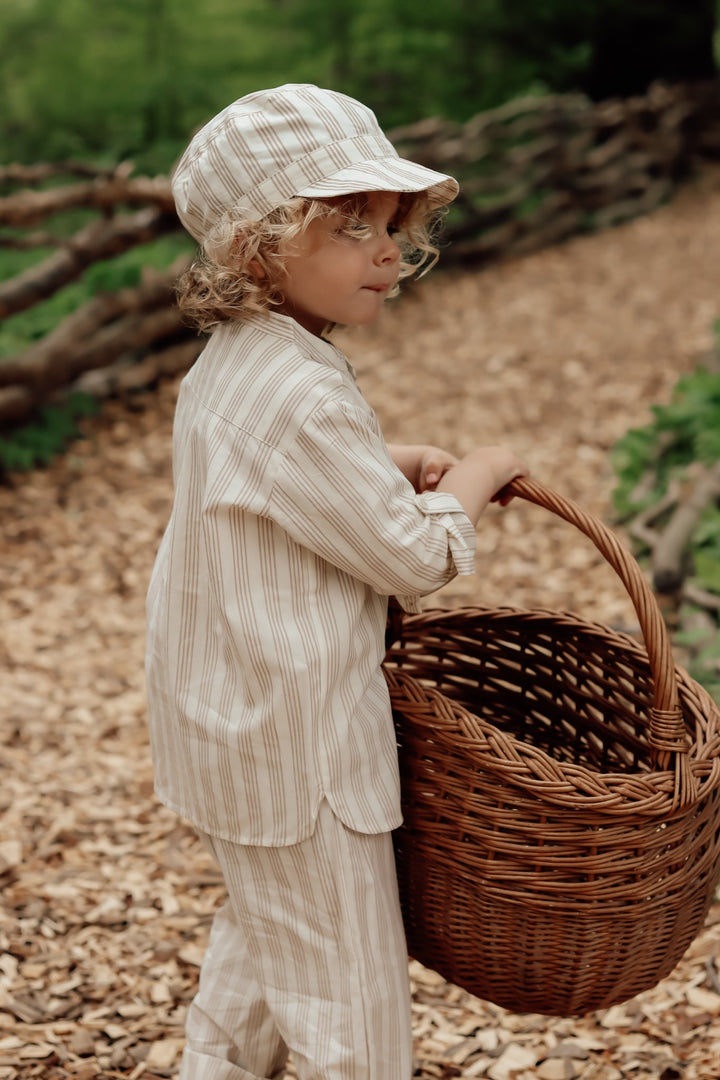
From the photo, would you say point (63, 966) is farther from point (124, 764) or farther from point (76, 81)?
point (76, 81)

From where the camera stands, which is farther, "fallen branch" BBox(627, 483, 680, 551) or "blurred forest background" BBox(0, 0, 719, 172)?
"blurred forest background" BBox(0, 0, 719, 172)

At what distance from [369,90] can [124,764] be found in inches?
299

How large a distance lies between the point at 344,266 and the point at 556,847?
0.82 meters

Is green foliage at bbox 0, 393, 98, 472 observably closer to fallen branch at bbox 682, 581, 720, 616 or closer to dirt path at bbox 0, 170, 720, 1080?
dirt path at bbox 0, 170, 720, 1080

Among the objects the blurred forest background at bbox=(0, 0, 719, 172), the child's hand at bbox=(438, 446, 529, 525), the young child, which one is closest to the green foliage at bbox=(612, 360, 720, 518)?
the child's hand at bbox=(438, 446, 529, 525)

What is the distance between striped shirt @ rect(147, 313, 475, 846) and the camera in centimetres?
145

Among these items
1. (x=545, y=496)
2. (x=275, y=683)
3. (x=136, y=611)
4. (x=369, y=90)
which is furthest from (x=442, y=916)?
(x=369, y=90)

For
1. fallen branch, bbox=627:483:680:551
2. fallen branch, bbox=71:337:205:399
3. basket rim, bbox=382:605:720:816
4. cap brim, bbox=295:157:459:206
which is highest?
cap brim, bbox=295:157:459:206

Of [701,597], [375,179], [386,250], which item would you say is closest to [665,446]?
[701,597]

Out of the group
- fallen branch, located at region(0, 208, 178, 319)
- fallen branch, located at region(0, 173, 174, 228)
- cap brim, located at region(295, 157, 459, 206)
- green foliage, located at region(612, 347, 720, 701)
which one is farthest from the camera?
fallen branch, located at region(0, 208, 178, 319)

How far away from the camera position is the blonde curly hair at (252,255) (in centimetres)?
146

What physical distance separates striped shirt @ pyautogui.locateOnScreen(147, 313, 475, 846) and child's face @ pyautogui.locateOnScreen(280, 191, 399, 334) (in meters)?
0.05

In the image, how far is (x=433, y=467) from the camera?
182 centimetres

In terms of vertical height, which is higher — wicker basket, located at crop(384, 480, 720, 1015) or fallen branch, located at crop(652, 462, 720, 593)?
wicker basket, located at crop(384, 480, 720, 1015)
